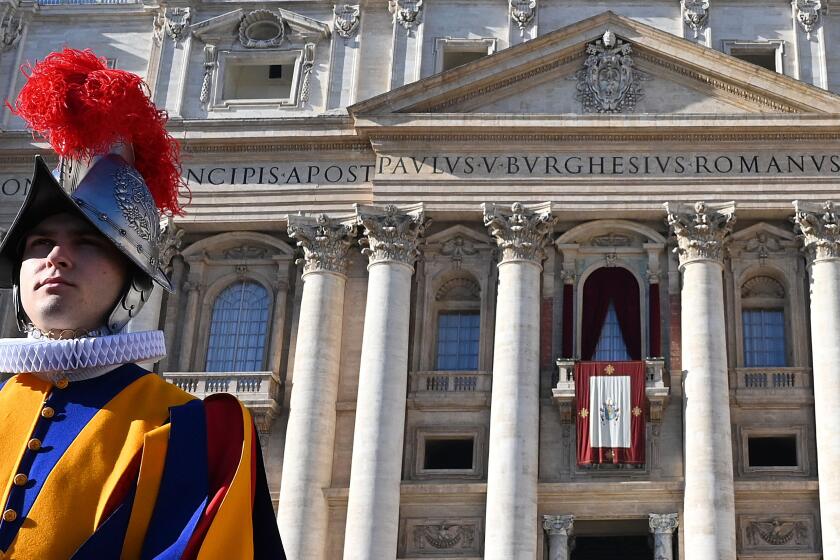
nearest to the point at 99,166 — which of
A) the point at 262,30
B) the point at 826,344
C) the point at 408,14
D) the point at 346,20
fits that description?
the point at 826,344

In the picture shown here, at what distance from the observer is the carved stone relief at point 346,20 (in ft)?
104

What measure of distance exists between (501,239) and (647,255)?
302 centimetres

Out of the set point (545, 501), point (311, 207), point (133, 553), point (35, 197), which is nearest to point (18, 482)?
point (133, 553)

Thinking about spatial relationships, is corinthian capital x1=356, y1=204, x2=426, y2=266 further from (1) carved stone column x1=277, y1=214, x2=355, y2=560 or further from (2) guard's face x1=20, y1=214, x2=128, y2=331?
(2) guard's face x1=20, y1=214, x2=128, y2=331

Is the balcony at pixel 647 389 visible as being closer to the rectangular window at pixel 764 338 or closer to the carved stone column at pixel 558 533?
the carved stone column at pixel 558 533

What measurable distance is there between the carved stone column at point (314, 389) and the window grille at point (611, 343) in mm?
5185

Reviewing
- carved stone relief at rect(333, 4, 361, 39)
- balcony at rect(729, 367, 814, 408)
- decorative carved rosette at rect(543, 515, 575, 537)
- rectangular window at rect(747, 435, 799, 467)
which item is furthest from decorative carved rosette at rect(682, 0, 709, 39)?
decorative carved rosette at rect(543, 515, 575, 537)

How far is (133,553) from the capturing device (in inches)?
215

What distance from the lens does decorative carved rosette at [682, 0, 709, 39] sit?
3106 centimetres

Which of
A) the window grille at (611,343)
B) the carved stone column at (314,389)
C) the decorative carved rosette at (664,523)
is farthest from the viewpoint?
the window grille at (611,343)

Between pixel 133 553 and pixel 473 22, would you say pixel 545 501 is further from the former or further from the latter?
pixel 133 553

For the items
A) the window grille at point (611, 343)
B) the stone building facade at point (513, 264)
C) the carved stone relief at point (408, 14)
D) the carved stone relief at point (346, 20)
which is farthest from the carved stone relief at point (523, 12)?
the window grille at point (611, 343)

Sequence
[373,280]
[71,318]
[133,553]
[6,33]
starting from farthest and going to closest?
1. [6,33]
2. [373,280]
3. [71,318]
4. [133,553]

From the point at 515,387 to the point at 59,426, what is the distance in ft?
70.1
